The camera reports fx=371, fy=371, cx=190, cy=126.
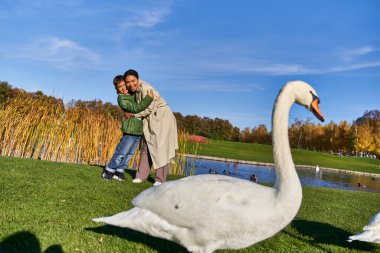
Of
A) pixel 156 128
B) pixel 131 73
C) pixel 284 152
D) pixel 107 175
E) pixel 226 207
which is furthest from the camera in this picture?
pixel 107 175

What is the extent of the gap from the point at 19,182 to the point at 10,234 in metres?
2.89

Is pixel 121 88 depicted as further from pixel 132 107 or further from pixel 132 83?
pixel 132 107

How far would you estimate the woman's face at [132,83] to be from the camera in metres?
7.34

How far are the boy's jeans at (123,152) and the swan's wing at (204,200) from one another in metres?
4.71

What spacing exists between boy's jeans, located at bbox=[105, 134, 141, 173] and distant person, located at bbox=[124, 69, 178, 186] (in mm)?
262

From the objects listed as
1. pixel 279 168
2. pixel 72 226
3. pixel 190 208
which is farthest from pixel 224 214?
pixel 72 226

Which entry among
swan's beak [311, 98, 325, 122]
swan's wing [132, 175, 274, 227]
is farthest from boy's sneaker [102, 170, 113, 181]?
swan's beak [311, 98, 325, 122]

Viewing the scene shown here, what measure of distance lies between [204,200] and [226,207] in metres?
0.18

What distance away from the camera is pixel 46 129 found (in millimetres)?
11000

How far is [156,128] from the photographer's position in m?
7.56

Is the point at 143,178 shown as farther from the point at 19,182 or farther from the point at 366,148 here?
the point at 366,148

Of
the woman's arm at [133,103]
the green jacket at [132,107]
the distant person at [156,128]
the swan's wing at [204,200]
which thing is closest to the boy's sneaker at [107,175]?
the distant person at [156,128]

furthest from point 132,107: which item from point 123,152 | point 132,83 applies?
point 123,152

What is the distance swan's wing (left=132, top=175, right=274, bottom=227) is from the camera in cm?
282
